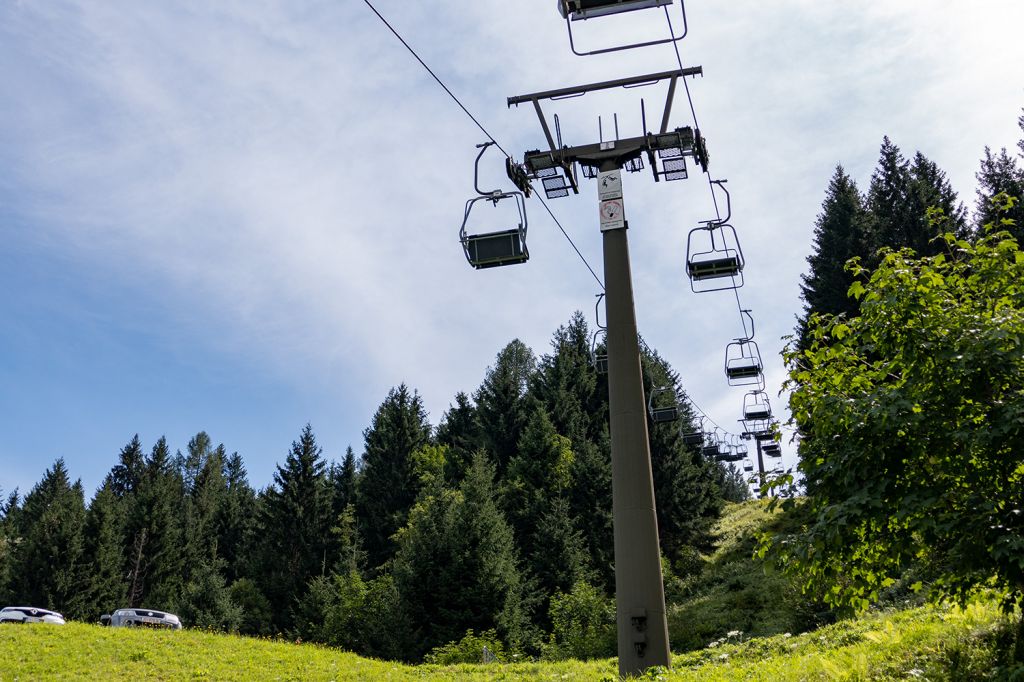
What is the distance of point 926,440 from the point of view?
7434 millimetres

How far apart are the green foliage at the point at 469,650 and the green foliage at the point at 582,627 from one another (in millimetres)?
2030

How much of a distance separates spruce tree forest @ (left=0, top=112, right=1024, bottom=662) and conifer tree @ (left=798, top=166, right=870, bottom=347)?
0.19m

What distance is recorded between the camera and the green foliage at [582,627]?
28.7 metres

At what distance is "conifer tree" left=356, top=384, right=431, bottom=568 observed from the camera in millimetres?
Answer: 55719

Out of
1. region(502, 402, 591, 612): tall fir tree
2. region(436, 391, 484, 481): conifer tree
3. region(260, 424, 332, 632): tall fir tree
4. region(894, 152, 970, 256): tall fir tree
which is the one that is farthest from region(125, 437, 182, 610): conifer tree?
region(894, 152, 970, 256): tall fir tree

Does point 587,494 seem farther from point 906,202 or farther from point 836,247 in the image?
point 906,202

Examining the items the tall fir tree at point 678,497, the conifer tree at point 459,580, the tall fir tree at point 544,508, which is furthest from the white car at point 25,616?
the tall fir tree at point 678,497

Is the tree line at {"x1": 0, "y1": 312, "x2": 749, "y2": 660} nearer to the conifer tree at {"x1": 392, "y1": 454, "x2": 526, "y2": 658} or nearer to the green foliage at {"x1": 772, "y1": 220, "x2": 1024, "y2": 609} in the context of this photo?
the conifer tree at {"x1": 392, "y1": 454, "x2": 526, "y2": 658}

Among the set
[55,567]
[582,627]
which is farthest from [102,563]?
[582,627]

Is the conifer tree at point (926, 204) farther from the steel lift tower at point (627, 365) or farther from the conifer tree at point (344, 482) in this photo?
the conifer tree at point (344, 482)

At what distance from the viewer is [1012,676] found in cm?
720

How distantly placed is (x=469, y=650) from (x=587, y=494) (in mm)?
15803

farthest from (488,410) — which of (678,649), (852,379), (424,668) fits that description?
(852,379)

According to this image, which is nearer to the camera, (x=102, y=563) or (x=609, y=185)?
(x=609, y=185)
